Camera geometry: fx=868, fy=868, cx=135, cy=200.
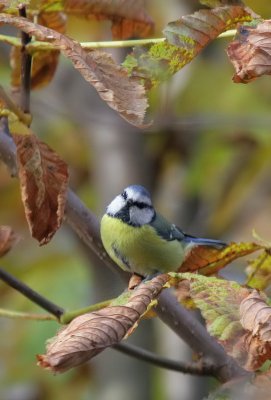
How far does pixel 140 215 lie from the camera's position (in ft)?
7.61

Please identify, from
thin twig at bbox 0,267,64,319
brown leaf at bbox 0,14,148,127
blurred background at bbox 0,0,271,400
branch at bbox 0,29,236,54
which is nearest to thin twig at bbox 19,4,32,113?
branch at bbox 0,29,236,54

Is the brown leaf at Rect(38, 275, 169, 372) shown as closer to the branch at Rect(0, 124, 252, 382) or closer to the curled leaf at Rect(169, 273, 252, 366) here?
the curled leaf at Rect(169, 273, 252, 366)

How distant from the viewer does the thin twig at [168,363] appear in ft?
4.60

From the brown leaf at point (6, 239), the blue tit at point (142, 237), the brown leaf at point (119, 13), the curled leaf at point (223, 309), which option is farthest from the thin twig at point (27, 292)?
the blue tit at point (142, 237)

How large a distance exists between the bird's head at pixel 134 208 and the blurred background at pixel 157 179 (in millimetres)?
987

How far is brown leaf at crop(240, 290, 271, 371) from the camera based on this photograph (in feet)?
2.97

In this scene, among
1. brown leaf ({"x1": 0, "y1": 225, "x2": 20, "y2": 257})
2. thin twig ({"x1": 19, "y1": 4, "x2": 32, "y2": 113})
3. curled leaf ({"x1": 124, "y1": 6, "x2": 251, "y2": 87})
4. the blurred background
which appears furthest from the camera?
the blurred background

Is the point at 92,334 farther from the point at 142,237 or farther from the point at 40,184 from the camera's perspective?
the point at 142,237

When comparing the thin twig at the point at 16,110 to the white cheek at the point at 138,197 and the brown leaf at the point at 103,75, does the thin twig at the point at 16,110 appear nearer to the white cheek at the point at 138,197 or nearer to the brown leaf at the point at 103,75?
the brown leaf at the point at 103,75

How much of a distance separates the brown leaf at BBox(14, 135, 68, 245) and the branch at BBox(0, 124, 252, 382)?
11 centimetres

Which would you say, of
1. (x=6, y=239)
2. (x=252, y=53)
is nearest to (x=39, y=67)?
(x=6, y=239)

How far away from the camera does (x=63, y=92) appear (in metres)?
3.62

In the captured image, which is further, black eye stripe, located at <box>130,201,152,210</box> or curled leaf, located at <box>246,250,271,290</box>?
black eye stripe, located at <box>130,201,152,210</box>

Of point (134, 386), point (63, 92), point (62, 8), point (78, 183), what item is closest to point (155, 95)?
point (63, 92)
